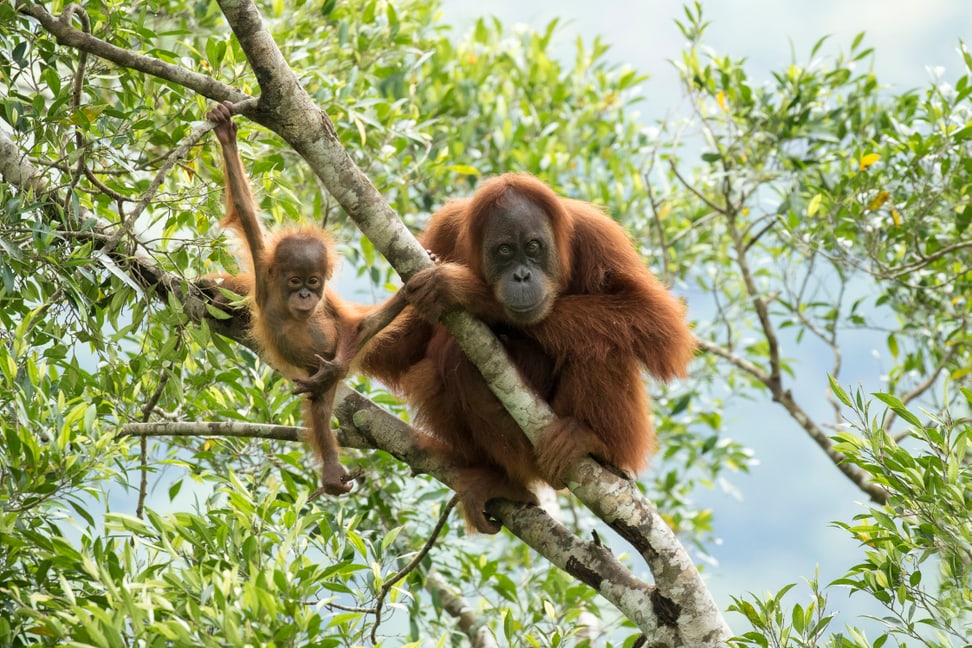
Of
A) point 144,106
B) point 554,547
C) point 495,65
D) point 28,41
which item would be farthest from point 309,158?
point 495,65

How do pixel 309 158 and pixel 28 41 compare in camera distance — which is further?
pixel 28 41

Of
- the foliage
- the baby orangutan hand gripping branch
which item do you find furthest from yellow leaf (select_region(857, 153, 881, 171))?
the baby orangutan hand gripping branch

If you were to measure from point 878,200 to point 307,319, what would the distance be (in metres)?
4.32

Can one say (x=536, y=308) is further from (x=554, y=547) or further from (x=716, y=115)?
(x=716, y=115)

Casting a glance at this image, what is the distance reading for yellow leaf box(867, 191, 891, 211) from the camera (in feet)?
24.9

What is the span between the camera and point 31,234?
4719 mm

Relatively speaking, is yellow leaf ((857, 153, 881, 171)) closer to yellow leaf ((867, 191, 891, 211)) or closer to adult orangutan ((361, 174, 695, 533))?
yellow leaf ((867, 191, 891, 211))

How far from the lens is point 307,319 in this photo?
5.35m

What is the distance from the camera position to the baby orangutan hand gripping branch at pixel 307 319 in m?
5.02

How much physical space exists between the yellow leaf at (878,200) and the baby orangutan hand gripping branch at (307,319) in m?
3.94

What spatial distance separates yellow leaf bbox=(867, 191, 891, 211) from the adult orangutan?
270 cm

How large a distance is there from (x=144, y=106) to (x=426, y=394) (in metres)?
1.98

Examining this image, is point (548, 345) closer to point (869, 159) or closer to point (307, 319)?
point (307, 319)

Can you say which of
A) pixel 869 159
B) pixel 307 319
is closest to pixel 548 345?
pixel 307 319
